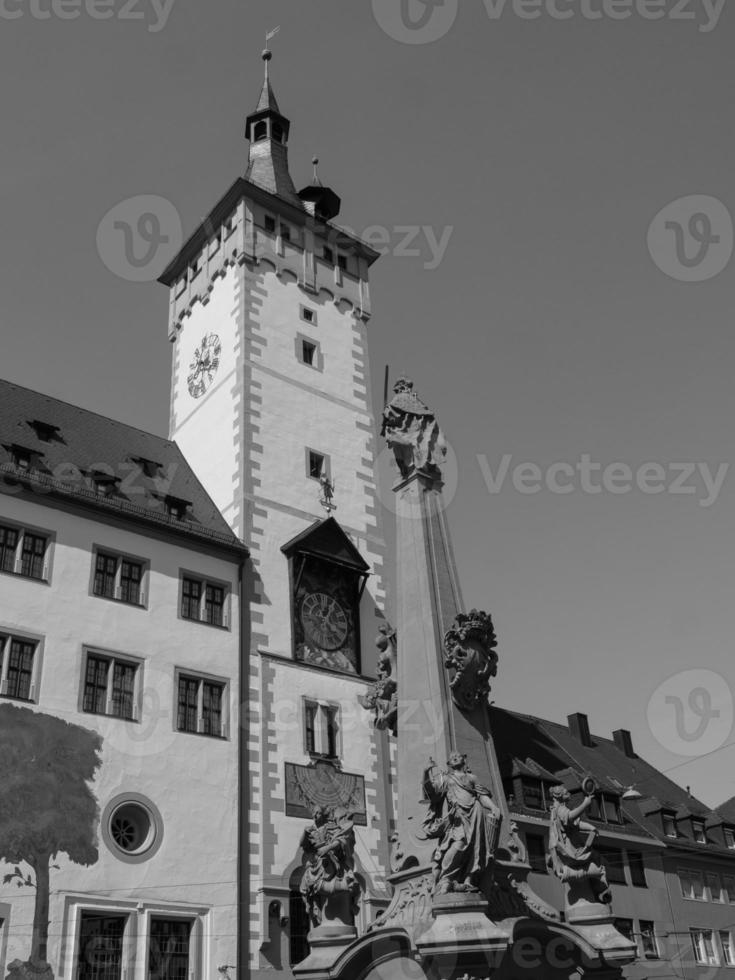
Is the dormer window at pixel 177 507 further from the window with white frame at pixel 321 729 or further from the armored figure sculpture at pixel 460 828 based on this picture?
the armored figure sculpture at pixel 460 828

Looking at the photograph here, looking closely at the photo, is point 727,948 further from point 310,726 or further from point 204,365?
point 204,365

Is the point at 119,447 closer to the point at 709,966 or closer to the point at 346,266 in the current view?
the point at 346,266

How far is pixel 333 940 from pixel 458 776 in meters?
2.75

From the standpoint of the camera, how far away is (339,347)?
32281 millimetres

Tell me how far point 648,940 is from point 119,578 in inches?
883

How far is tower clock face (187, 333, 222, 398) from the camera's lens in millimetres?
30750

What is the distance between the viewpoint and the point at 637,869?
34750 millimetres

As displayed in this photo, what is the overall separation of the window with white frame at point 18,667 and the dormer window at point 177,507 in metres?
5.67

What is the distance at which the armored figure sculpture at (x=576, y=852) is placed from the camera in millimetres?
11242

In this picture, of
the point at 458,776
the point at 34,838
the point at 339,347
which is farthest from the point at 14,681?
the point at 339,347

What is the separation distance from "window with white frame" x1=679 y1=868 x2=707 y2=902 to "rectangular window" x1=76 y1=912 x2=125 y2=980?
23593 mm

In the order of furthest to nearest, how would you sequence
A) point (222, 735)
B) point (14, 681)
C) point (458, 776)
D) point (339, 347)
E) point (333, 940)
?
point (339, 347), point (222, 735), point (14, 681), point (333, 940), point (458, 776)

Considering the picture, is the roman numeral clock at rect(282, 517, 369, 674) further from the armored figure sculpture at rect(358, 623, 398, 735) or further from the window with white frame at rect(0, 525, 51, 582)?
the armored figure sculpture at rect(358, 623, 398, 735)

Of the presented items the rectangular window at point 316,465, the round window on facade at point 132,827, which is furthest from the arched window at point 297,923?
the rectangular window at point 316,465
